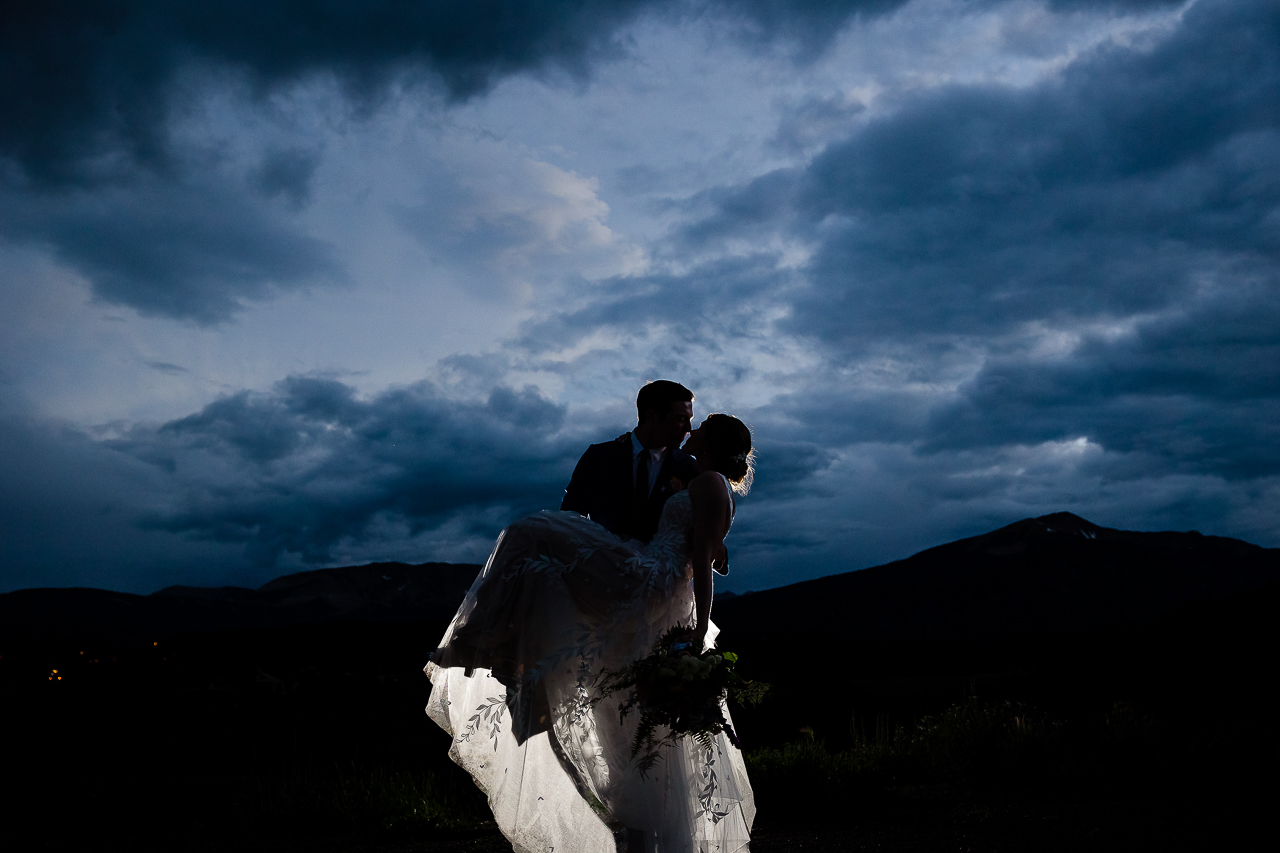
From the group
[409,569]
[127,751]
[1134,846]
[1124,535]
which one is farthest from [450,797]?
[1124,535]

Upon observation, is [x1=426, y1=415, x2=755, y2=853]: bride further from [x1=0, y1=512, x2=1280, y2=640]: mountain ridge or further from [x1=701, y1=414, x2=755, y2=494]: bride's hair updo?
[x1=0, y1=512, x2=1280, y2=640]: mountain ridge

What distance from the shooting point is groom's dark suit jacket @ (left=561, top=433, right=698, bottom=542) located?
500 cm

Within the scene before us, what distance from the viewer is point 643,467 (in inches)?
197

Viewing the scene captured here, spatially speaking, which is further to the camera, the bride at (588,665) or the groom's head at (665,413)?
the groom's head at (665,413)

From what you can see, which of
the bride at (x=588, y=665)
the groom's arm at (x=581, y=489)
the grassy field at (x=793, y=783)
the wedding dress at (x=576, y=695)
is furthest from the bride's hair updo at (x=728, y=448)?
the grassy field at (x=793, y=783)

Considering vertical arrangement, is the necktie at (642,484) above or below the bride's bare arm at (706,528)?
above

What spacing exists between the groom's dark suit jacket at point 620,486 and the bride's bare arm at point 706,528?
19.3 inches

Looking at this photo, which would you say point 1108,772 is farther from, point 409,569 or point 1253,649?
point 409,569

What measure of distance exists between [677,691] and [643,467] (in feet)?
4.21

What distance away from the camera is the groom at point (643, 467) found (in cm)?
488

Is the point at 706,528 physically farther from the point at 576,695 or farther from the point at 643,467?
the point at 576,695

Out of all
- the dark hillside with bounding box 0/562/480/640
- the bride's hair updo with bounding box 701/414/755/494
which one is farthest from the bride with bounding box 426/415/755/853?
the dark hillside with bounding box 0/562/480/640

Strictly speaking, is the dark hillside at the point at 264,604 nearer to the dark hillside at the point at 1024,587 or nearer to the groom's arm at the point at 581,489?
the dark hillside at the point at 1024,587

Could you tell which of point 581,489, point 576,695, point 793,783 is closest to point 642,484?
point 581,489
